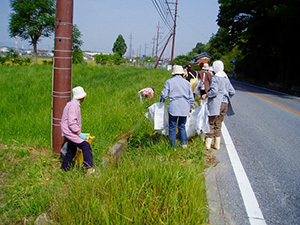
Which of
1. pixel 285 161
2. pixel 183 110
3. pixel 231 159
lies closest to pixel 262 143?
pixel 285 161

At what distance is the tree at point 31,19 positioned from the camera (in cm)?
4144

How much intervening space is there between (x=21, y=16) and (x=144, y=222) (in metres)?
48.2

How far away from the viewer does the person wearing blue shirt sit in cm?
462

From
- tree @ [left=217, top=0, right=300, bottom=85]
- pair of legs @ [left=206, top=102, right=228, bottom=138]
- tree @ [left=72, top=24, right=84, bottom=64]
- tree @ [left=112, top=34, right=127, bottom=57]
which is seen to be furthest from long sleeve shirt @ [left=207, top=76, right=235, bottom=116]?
tree @ [left=112, top=34, right=127, bottom=57]

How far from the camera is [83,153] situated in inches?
148

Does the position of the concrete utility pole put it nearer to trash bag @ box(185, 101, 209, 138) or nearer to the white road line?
trash bag @ box(185, 101, 209, 138)

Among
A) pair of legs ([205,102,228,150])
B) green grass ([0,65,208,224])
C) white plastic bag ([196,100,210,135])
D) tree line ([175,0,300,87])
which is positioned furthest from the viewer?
tree line ([175,0,300,87])

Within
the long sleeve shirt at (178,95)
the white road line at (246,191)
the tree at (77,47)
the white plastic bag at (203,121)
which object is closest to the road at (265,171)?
the white road line at (246,191)

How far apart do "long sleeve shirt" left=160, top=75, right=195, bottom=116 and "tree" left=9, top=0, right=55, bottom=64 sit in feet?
147

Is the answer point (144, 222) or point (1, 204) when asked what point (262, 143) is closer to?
point (144, 222)

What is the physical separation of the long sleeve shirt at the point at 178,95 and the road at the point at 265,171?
1178mm

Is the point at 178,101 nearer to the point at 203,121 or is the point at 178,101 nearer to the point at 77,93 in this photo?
the point at 203,121

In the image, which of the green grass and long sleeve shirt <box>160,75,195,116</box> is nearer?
the green grass

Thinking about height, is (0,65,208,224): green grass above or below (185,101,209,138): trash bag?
below
